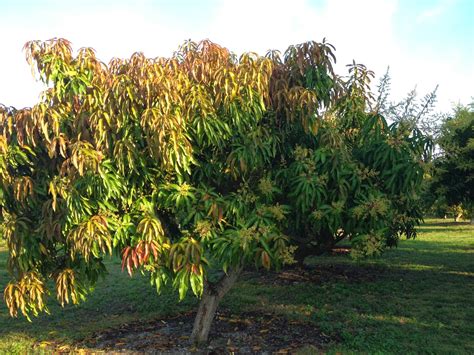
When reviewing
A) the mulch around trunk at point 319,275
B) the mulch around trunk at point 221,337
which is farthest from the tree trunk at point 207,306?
the mulch around trunk at point 319,275

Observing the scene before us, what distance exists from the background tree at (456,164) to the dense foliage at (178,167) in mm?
5340

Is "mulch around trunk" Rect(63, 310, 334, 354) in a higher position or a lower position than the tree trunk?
lower

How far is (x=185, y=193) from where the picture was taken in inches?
229

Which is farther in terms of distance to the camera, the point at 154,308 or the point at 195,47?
the point at 154,308

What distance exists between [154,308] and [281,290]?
3.02 meters

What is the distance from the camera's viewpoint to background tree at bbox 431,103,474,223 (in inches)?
441

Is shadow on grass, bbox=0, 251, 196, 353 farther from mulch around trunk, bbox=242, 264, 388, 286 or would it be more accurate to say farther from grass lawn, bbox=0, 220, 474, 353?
mulch around trunk, bbox=242, 264, 388, 286

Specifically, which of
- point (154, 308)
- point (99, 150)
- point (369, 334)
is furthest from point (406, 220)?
point (154, 308)

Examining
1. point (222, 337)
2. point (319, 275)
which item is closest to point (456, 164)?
point (319, 275)

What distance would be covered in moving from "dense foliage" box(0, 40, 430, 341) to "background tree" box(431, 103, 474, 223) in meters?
5.34

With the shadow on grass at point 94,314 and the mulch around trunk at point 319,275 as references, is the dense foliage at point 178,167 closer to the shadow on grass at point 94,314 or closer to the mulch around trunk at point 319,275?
the shadow on grass at point 94,314

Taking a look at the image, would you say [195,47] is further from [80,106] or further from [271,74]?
[80,106]

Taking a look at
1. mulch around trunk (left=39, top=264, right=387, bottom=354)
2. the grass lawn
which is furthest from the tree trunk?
the grass lawn

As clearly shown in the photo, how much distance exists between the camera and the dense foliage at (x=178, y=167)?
5449mm
